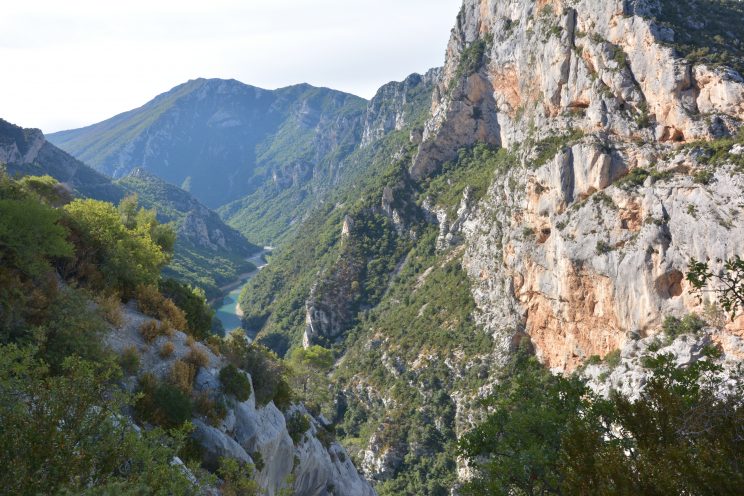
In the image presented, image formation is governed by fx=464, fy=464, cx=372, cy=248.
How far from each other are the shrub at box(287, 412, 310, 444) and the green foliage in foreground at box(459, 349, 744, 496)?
9.96 metres

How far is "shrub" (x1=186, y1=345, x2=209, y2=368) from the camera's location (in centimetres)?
1686

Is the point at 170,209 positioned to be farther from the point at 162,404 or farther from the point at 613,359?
the point at 162,404

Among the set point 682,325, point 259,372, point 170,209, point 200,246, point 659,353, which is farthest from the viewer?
point 170,209

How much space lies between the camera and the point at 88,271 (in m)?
18.4

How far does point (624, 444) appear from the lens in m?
10.4

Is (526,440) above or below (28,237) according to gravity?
below

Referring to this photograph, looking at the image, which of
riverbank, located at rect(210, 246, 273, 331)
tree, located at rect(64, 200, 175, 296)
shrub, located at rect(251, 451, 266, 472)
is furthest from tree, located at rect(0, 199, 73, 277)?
riverbank, located at rect(210, 246, 273, 331)

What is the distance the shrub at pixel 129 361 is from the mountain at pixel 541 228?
34.7 metres

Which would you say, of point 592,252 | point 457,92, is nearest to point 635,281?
point 592,252

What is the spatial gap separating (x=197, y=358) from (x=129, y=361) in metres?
2.84

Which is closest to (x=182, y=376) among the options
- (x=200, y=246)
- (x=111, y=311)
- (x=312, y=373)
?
(x=111, y=311)

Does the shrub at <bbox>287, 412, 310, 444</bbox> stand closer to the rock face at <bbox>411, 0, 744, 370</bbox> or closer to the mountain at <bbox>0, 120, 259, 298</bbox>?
the rock face at <bbox>411, 0, 744, 370</bbox>

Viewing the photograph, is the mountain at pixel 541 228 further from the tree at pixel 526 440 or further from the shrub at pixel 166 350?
the shrub at pixel 166 350

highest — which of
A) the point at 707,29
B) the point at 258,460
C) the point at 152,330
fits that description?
the point at 707,29
